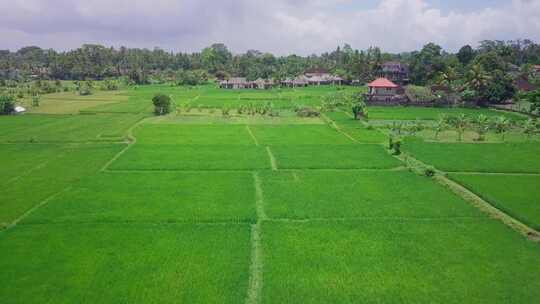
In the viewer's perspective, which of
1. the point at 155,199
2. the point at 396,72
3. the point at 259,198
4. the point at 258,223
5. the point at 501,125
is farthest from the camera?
the point at 396,72

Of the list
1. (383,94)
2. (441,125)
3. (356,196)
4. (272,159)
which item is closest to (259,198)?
(356,196)

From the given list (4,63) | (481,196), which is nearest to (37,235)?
(481,196)

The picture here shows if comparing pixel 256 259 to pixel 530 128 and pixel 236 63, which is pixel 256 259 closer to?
pixel 530 128

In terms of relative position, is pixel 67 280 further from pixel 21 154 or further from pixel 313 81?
pixel 313 81

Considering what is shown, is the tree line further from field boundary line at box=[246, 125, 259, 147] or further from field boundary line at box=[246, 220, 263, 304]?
field boundary line at box=[246, 220, 263, 304]

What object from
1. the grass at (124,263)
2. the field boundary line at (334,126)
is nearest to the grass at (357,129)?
the field boundary line at (334,126)

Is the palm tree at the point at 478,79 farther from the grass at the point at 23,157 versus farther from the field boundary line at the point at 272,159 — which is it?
the grass at the point at 23,157
